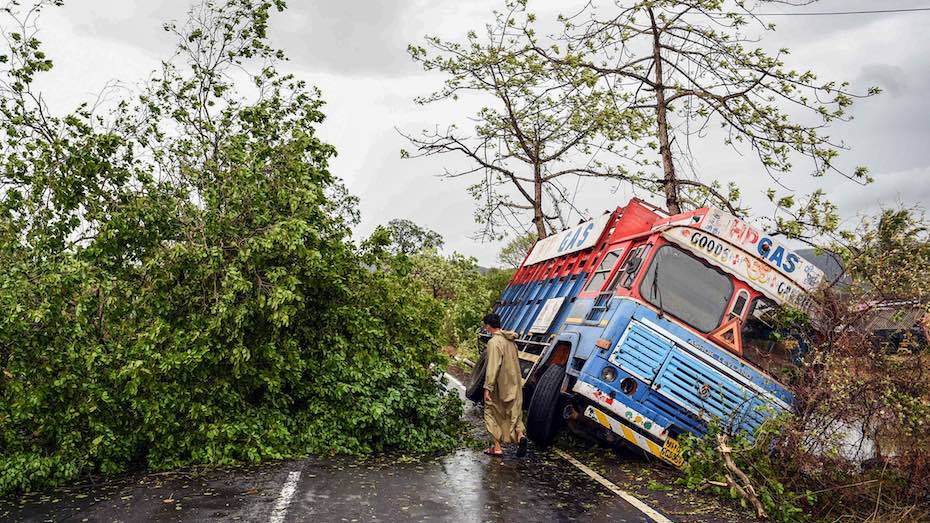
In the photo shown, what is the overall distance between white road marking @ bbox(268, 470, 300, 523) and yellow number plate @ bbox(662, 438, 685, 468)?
409 cm

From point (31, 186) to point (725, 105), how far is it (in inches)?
462

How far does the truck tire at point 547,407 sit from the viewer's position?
1041 cm

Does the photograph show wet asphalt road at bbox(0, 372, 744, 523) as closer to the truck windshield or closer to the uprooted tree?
the uprooted tree

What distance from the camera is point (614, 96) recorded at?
16234 millimetres

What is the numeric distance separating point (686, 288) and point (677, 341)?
0.77 meters

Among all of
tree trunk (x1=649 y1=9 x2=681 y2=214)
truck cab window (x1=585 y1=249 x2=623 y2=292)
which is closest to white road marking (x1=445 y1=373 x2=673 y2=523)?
truck cab window (x1=585 y1=249 x2=623 y2=292)

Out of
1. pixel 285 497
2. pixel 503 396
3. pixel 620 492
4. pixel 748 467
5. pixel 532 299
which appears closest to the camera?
pixel 285 497

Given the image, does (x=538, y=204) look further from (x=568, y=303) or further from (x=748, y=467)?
(x=748, y=467)

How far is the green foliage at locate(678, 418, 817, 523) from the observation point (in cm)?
810

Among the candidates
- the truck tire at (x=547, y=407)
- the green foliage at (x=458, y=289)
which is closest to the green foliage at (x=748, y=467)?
the truck tire at (x=547, y=407)

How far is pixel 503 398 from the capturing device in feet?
34.9

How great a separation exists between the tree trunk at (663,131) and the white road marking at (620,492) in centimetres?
733

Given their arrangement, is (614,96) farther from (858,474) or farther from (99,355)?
(99,355)

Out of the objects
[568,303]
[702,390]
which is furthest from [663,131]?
[702,390]
